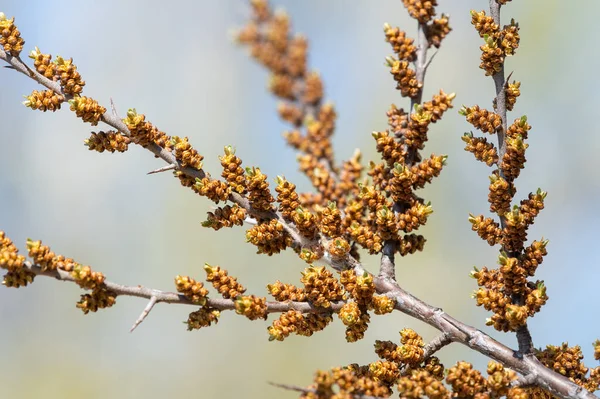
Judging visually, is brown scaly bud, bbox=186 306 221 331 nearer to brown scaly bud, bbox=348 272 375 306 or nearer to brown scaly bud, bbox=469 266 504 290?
brown scaly bud, bbox=348 272 375 306

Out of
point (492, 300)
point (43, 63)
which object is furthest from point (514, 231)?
point (43, 63)

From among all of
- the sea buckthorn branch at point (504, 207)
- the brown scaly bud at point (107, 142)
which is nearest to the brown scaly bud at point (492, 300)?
the sea buckthorn branch at point (504, 207)

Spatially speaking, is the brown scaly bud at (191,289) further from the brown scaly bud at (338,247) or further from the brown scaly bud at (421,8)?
the brown scaly bud at (421,8)

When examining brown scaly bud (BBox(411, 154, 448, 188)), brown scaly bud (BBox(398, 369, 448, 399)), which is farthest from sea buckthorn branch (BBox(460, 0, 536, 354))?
brown scaly bud (BBox(398, 369, 448, 399))

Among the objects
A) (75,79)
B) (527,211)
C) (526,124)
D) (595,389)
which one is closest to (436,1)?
(526,124)

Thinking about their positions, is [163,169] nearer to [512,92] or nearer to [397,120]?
[397,120]

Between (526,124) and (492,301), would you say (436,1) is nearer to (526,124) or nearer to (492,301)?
(526,124)
